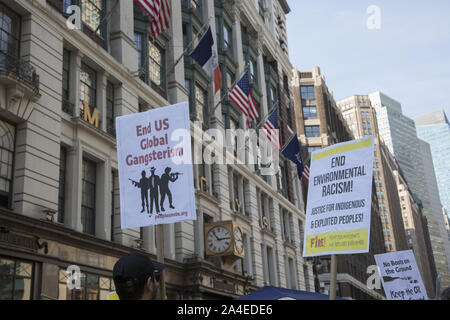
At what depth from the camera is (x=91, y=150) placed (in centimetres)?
2050

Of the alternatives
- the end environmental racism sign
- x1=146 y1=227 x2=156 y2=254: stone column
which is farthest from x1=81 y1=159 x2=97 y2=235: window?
the end environmental racism sign

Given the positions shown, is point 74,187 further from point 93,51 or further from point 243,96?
point 243,96

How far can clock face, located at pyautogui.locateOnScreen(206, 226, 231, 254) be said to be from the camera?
1115 inches

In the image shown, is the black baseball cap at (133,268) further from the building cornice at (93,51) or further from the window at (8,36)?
the building cornice at (93,51)

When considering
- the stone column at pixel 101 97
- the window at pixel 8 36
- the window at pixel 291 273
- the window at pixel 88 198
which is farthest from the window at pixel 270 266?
the window at pixel 8 36

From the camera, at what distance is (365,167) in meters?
8.69

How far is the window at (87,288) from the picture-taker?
56.9 ft

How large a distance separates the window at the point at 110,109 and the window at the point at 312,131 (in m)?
60.9

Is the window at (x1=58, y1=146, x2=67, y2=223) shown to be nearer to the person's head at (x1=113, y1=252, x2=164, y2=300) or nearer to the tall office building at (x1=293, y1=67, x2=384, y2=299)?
the person's head at (x1=113, y1=252, x2=164, y2=300)

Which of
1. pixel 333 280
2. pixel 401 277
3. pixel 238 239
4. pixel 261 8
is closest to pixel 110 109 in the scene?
pixel 238 239

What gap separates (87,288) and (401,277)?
10359 millimetres

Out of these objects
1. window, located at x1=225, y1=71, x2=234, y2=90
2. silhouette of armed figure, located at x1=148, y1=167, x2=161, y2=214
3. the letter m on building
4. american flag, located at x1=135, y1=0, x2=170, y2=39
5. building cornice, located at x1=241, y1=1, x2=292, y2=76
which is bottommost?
silhouette of armed figure, located at x1=148, y1=167, x2=161, y2=214

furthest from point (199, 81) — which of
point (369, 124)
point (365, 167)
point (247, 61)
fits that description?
point (369, 124)

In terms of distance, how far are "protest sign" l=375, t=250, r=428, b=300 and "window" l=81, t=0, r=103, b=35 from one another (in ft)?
48.2
